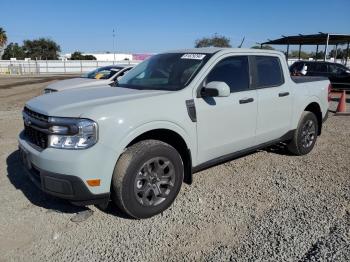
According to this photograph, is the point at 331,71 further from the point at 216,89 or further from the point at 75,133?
the point at 75,133

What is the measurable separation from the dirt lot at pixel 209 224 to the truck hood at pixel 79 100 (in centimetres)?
118

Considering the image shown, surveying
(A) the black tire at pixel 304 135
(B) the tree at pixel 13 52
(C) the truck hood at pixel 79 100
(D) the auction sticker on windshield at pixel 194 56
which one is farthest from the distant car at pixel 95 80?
(B) the tree at pixel 13 52

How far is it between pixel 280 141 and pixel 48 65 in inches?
1988

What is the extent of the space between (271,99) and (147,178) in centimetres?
231

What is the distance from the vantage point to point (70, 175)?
3.32m

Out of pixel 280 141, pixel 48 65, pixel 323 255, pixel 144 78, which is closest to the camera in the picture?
pixel 323 255

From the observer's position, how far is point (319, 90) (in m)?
6.25

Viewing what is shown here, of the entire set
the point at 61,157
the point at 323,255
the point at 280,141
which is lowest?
the point at 323,255

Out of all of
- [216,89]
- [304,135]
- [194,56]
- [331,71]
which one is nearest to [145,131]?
[216,89]

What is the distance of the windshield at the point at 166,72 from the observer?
4387 millimetres

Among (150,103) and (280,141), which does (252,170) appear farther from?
(150,103)

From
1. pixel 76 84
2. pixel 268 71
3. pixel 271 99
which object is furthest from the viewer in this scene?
pixel 76 84

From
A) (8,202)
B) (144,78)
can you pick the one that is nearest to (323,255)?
(144,78)

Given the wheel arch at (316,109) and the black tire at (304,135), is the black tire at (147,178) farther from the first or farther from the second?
the wheel arch at (316,109)
